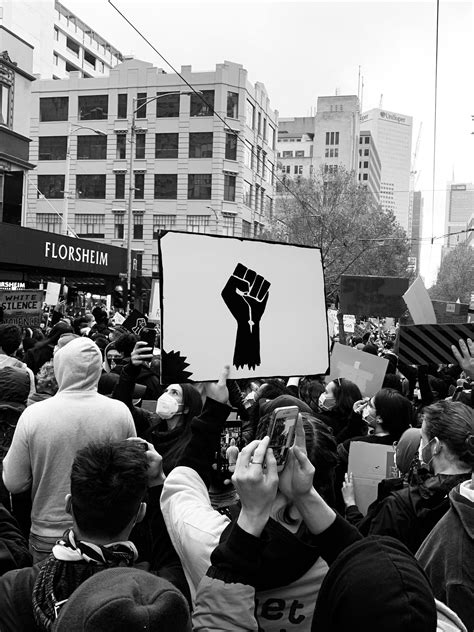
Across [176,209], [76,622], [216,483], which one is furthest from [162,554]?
[176,209]

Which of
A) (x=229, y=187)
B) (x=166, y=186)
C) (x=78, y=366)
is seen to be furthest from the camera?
(x=166, y=186)

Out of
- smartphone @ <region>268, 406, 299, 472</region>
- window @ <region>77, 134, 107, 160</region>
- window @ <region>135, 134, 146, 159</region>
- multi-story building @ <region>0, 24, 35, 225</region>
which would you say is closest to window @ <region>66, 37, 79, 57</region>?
window @ <region>77, 134, 107, 160</region>

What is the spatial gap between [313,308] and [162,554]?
1312mm

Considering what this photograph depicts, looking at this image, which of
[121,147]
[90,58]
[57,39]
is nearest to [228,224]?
[121,147]

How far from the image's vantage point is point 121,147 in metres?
52.6

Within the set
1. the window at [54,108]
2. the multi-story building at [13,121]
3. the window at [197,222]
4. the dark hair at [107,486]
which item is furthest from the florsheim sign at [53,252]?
the window at [54,108]

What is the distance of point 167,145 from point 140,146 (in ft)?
7.29

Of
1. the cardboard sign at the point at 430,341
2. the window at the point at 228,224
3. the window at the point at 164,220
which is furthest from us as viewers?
the window at the point at 164,220

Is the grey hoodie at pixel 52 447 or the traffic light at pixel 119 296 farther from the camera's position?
the traffic light at pixel 119 296

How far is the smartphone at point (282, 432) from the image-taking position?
1.83m

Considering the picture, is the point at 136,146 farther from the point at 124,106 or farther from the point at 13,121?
the point at 13,121

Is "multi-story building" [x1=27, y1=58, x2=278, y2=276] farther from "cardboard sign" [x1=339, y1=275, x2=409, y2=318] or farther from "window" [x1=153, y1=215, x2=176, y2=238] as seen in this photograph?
"cardboard sign" [x1=339, y1=275, x2=409, y2=318]

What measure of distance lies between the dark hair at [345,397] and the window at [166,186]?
157 ft

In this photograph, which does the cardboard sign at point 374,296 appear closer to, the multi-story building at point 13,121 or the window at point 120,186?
the multi-story building at point 13,121
